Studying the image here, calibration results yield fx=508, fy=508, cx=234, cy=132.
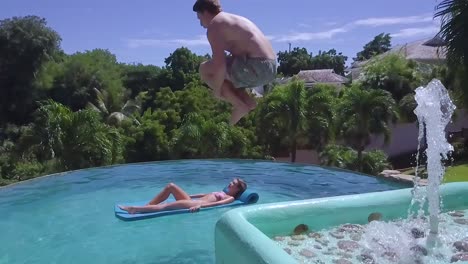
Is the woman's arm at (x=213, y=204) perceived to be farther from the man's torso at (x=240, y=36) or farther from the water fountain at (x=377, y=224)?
the man's torso at (x=240, y=36)

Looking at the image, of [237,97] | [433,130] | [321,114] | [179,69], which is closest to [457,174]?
[321,114]

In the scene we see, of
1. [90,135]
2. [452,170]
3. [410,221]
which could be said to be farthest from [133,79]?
[410,221]

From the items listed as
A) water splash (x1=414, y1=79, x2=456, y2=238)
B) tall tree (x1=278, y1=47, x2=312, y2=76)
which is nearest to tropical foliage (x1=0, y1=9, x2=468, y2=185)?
water splash (x1=414, y1=79, x2=456, y2=238)

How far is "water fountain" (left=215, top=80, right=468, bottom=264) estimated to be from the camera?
4.15 meters

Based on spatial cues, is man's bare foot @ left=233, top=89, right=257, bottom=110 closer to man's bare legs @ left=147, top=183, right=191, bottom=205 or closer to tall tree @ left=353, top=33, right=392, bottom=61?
man's bare legs @ left=147, top=183, right=191, bottom=205

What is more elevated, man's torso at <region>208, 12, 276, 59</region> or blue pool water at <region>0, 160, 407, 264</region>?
man's torso at <region>208, 12, 276, 59</region>

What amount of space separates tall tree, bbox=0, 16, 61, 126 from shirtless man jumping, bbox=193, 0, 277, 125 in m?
25.2

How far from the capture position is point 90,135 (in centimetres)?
1470

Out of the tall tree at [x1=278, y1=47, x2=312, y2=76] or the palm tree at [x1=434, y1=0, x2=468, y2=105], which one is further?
the tall tree at [x1=278, y1=47, x2=312, y2=76]

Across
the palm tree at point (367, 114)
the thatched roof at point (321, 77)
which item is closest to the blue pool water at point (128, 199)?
the palm tree at point (367, 114)

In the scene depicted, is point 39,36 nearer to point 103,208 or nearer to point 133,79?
point 133,79

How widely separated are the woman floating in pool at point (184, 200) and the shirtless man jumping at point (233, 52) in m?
3.73

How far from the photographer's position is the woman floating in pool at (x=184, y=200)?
23.9 feet

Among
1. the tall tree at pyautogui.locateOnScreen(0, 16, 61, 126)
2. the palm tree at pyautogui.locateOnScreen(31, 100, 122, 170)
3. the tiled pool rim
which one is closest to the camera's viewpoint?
the tiled pool rim
